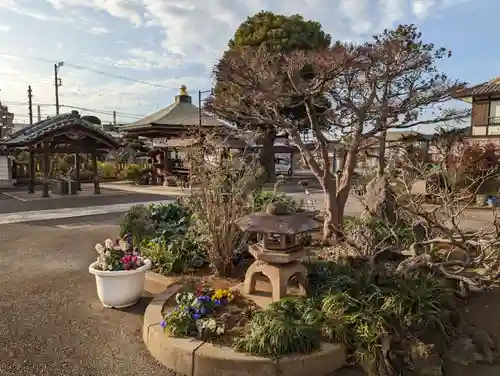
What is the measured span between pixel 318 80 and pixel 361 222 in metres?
2.29

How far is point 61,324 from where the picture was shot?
143 inches

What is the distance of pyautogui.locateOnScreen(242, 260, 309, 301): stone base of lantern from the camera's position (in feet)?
11.8

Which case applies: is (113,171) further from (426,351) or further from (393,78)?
(426,351)

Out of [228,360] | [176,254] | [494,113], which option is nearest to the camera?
[228,360]

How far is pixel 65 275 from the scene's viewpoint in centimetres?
510

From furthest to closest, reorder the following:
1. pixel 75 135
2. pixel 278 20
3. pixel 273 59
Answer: pixel 278 20 → pixel 75 135 → pixel 273 59

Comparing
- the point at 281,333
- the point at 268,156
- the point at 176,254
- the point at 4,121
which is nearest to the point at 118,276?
the point at 176,254

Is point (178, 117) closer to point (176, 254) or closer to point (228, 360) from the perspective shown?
point (176, 254)

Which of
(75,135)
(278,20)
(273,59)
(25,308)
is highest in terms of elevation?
(278,20)

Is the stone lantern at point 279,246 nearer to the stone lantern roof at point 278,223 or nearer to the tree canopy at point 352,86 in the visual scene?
the stone lantern roof at point 278,223

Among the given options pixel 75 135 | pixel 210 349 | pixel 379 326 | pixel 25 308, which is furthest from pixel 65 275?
pixel 75 135

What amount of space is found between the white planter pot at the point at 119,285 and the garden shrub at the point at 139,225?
4.95 feet

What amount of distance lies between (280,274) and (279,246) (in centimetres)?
26

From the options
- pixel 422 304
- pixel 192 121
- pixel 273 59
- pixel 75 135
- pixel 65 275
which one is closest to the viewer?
pixel 422 304
